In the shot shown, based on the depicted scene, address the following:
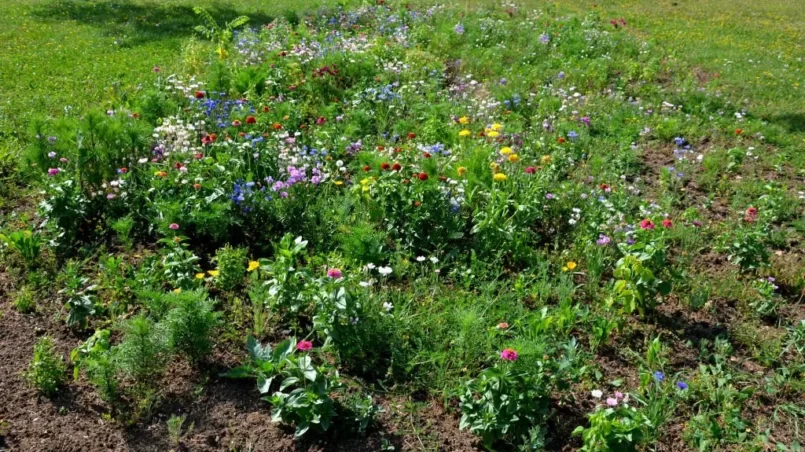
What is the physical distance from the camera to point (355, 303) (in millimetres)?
3951

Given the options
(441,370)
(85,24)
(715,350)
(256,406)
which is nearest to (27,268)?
(256,406)

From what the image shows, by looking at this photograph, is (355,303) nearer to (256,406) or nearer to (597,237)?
(256,406)

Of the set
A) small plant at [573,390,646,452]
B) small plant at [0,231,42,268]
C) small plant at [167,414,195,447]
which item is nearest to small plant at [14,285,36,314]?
small plant at [0,231,42,268]

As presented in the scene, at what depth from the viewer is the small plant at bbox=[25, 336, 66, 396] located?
12.2 ft

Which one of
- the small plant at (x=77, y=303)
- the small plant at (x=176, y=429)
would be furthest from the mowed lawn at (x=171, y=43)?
the small plant at (x=176, y=429)

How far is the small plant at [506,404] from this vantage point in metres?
3.46

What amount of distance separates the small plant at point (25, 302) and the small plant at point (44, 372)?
2.24ft

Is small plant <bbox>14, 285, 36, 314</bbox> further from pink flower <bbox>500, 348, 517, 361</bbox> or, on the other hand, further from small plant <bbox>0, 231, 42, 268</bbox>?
pink flower <bbox>500, 348, 517, 361</bbox>

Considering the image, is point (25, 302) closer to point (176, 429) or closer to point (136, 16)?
point (176, 429)

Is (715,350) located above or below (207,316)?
below

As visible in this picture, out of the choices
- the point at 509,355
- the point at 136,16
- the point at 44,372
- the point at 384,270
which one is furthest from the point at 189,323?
the point at 136,16

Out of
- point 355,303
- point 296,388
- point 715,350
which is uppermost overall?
point 355,303

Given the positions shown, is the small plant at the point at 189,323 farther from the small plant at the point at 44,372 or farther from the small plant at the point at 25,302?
the small plant at the point at 25,302

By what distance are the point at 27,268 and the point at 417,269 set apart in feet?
9.27
